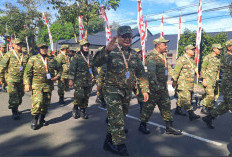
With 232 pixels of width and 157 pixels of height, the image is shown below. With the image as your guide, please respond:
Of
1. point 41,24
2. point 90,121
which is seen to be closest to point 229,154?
point 90,121

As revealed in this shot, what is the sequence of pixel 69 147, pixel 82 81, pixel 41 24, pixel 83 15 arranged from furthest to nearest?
pixel 41 24, pixel 83 15, pixel 82 81, pixel 69 147

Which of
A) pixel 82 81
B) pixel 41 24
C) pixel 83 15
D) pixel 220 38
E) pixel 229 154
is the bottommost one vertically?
pixel 229 154

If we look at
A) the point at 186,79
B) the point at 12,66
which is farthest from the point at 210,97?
the point at 12,66

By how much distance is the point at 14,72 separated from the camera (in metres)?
5.11

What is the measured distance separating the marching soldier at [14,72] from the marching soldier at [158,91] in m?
3.59

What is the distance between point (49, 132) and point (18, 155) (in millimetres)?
1040

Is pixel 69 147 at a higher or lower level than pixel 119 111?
lower

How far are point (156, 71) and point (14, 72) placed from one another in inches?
154

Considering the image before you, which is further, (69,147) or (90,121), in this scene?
(90,121)

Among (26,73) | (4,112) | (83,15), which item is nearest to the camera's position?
(26,73)

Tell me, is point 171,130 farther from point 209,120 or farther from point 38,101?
point 38,101

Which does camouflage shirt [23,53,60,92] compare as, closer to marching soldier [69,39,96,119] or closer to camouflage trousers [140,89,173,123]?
marching soldier [69,39,96,119]

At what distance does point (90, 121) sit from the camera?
5102 mm

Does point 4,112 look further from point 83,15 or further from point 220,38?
point 220,38
